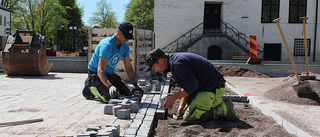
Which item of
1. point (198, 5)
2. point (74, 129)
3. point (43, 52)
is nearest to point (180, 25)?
point (198, 5)

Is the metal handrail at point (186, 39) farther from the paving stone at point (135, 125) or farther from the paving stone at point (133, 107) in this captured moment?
the paving stone at point (135, 125)

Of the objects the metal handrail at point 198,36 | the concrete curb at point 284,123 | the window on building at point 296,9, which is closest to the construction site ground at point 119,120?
the concrete curb at point 284,123

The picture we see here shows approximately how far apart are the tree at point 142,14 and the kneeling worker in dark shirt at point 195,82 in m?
44.4

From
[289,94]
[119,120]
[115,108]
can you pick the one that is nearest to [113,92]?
[115,108]

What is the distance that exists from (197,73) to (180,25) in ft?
66.2

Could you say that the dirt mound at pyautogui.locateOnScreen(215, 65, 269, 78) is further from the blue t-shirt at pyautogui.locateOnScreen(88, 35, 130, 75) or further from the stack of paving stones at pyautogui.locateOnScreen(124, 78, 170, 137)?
the blue t-shirt at pyautogui.locateOnScreen(88, 35, 130, 75)

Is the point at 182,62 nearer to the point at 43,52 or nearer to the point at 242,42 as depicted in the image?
the point at 43,52

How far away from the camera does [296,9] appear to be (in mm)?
23906

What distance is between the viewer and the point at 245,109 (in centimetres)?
539

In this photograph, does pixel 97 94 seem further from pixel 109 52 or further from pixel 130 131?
pixel 130 131

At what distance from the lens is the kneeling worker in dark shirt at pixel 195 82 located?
12.9 feet

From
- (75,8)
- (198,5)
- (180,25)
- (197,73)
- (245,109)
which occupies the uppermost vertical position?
(75,8)

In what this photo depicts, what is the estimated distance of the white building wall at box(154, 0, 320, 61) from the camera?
938 inches

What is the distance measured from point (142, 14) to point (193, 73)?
45514mm
